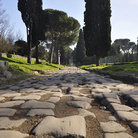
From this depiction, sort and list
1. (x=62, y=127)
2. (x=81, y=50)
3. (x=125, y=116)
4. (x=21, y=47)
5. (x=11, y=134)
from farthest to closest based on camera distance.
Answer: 1. (x=81, y=50)
2. (x=21, y=47)
3. (x=125, y=116)
4. (x=62, y=127)
5. (x=11, y=134)

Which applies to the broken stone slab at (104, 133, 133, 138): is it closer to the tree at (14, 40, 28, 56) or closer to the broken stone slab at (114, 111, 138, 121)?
the broken stone slab at (114, 111, 138, 121)

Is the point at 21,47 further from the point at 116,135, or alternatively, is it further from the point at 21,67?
the point at 116,135

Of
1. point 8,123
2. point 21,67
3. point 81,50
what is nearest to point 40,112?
point 8,123

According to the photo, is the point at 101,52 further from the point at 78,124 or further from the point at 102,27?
the point at 78,124

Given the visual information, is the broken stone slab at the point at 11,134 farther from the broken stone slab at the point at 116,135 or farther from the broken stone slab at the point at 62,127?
the broken stone slab at the point at 116,135

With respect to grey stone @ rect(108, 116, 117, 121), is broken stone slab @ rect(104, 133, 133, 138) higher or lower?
higher

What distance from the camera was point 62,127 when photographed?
1111 mm

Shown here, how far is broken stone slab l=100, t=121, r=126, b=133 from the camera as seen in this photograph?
1100 mm

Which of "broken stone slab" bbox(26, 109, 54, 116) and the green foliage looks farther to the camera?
the green foliage

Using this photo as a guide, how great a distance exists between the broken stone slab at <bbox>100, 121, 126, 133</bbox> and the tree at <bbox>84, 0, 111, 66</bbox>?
16.1 m

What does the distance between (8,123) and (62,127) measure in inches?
23.8

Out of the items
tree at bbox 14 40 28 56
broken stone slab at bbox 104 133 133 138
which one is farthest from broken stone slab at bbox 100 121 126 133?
tree at bbox 14 40 28 56

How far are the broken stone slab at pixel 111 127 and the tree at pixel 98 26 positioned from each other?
16144mm

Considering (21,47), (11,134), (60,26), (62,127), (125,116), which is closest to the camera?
(11,134)
